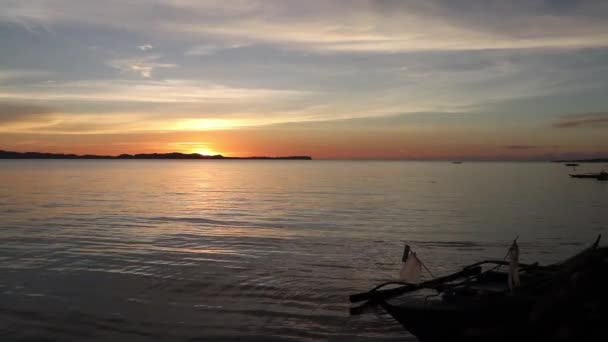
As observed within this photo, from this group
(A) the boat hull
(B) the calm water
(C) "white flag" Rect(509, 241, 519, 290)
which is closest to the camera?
(A) the boat hull

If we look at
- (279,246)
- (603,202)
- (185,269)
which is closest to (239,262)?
(185,269)

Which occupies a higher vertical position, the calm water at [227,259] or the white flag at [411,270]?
the white flag at [411,270]

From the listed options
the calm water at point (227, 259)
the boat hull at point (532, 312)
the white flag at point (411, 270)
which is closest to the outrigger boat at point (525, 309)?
the boat hull at point (532, 312)

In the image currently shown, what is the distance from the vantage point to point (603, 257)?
862 centimetres

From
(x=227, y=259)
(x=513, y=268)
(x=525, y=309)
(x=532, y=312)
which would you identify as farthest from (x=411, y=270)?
(x=227, y=259)

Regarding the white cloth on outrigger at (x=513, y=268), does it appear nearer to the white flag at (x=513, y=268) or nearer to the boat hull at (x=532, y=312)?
the white flag at (x=513, y=268)

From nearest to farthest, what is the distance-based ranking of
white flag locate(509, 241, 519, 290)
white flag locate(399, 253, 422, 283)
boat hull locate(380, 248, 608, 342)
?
boat hull locate(380, 248, 608, 342), white flag locate(509, 241, 519, 290), white flag locate(399, 253, 422, 283)

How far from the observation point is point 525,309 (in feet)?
28.6

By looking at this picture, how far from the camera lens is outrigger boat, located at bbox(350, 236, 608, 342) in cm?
810

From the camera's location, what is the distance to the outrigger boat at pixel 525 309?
810 cm

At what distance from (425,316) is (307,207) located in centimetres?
3176

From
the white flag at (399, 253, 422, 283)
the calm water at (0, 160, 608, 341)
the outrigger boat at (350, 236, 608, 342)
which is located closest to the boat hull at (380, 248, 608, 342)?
the outrigger boat at (350, 236, 608, 342)

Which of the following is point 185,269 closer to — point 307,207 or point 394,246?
point 394,246

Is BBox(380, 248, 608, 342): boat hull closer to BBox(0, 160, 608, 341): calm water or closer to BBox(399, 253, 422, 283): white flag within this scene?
BBox(399, 253, 422, 283): white flag
